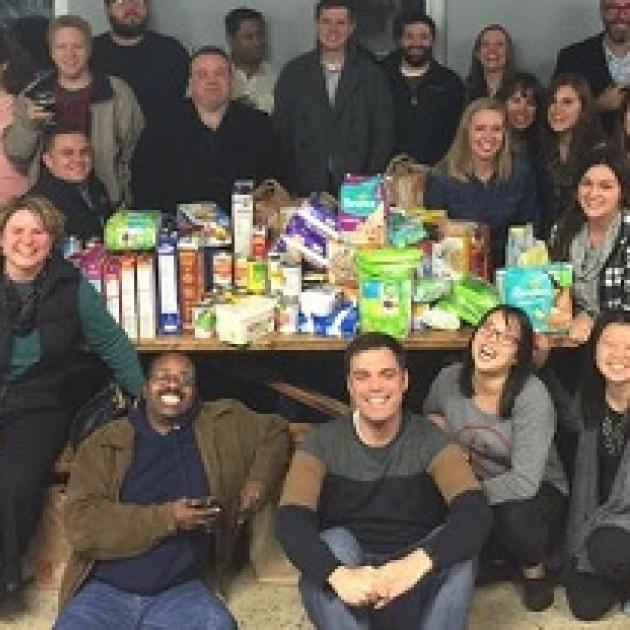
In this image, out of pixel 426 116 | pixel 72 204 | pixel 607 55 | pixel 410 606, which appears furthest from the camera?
pixel 607 55

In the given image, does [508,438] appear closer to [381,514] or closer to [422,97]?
[381,514]

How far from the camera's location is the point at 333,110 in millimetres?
5426

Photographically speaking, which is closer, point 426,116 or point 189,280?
point 189,280

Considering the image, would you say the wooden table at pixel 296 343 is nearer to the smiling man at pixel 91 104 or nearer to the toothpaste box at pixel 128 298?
the toothpaste box at pixel 128 298

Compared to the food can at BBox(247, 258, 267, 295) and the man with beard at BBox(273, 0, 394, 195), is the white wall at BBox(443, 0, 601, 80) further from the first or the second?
the food can at BBox(247, 258, 267, 295)

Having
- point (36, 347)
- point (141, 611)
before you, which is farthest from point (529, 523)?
point (36, 347)

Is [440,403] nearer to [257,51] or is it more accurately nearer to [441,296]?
[441,296]

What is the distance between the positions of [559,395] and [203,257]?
116cm

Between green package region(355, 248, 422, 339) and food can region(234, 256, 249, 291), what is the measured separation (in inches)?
14.1

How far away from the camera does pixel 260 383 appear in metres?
4.62

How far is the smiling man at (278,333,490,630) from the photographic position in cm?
326

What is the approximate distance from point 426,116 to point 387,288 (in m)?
1.57

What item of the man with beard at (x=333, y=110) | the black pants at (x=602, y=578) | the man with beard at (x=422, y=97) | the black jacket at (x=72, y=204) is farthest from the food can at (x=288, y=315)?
the man with beard at (x=422, y=97)

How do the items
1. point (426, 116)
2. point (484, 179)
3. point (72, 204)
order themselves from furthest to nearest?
point (426, 116), point (484, 179), point (72, 204)
